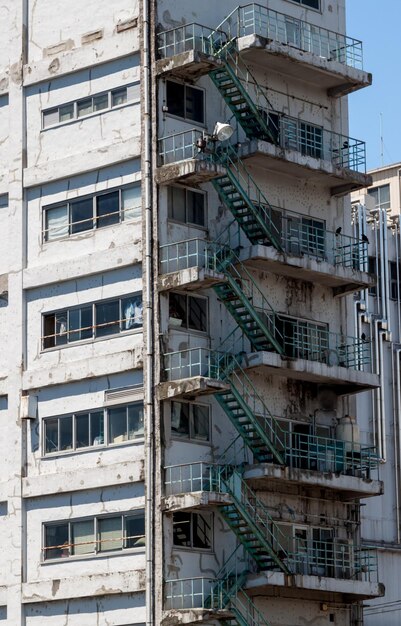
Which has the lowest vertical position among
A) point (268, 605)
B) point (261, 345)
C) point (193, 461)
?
point (268, 605)

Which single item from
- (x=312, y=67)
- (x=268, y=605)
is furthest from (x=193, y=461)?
(x=312, y=67)

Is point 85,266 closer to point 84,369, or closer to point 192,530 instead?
point 84,369

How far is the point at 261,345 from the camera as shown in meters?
57.6

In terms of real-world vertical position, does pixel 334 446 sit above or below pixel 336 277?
below

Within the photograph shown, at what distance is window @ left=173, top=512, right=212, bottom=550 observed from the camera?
5506 centimetres

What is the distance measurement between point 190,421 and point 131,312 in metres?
4.22

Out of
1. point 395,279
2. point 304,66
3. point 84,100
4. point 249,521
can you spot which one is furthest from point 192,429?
point 395,279

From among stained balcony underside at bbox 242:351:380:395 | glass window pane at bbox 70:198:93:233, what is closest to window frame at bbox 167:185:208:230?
glass window pane at bbox 70:198:93:233

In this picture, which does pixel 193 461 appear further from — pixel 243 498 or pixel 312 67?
pixel 312 67

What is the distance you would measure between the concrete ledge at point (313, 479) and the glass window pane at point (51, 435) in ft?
23.0

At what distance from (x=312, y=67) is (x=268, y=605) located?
18.9m

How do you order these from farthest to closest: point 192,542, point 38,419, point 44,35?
1. point 44,35
2. point 38,419
3. point 192,542

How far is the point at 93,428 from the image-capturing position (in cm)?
5750

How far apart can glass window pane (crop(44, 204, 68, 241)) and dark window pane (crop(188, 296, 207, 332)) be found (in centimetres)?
574
